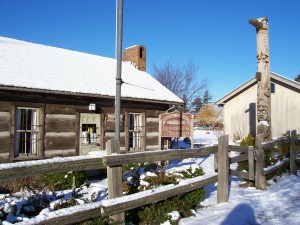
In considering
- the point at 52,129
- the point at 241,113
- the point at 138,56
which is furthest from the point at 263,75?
the point at 241,113

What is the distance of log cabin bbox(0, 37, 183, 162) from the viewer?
28.4 ft

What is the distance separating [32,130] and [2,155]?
1.16 m

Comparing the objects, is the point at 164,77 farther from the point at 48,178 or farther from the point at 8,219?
the point at 8,219

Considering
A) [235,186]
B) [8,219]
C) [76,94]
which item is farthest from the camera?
[76,94]

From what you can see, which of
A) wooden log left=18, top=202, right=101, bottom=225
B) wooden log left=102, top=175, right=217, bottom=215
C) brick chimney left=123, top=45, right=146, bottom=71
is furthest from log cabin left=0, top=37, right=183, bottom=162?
wooden log left=18, top=202, right=101, bottom=225

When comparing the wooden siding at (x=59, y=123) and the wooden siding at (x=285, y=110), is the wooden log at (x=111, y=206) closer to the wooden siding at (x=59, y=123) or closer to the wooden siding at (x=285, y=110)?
the wooden siding at (x=59, y=123)

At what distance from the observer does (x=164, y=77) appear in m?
38.0

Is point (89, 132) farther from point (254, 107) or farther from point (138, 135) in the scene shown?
point (254, 107)

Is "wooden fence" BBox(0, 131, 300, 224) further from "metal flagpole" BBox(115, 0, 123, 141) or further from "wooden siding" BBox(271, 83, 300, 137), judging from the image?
"wooden siding" BBox(271, 83, 300, 137)

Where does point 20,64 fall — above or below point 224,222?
above

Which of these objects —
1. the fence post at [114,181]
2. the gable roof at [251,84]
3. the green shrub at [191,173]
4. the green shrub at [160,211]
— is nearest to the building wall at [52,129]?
the green shrub at [191,173]

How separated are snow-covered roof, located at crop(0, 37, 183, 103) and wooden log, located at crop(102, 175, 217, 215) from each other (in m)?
5.65

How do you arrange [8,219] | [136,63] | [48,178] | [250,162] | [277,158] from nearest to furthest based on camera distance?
[8,219], [250,162], [48,178], [277,158], [136,63]

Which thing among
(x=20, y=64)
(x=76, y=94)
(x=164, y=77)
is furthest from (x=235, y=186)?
(x=164, y=77)
